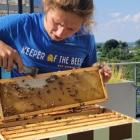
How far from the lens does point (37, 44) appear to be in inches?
78.0

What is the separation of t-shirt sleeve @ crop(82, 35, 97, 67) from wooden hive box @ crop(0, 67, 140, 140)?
22 cm

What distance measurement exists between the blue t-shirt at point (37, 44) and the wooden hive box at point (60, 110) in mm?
159

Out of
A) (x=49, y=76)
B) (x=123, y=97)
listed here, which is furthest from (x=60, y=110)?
(x=123, y=97)

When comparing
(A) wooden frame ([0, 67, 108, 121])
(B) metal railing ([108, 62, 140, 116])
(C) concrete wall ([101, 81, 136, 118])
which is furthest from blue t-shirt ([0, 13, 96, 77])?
(B) metal railing ([108, 62, 140, 116])

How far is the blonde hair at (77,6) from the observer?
5.62ft

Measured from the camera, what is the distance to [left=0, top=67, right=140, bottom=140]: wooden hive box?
1.45 metres

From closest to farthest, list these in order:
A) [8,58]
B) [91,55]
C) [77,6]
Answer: [8,58]
[77,6]
[91,55]

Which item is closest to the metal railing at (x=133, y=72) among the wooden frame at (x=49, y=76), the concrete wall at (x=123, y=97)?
the concrete wall at (x=123, y=97)

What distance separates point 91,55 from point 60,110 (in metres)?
0.46

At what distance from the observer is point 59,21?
1741 mm

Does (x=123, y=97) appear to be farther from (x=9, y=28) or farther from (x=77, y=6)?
(x=77, y=6)

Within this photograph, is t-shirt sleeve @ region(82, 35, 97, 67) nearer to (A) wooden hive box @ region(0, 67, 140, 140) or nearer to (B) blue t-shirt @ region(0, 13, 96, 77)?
(B) blue t-shirt @ region(0, 13, 96, 77)

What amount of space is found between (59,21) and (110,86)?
12.0ft

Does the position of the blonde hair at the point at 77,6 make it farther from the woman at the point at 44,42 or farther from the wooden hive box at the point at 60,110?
the wooden hive box at the point at 60,110
